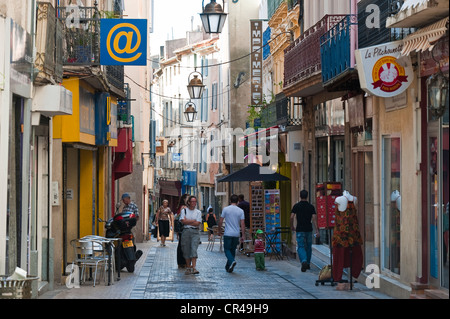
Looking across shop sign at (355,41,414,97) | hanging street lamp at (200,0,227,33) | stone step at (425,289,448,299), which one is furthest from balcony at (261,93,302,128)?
stone step at (425,289,448,299)

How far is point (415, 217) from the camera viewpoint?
14.6 metres

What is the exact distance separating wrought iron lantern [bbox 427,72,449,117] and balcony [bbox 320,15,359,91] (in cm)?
468

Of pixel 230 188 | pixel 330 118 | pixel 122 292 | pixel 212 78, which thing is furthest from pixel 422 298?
pixel 212 78

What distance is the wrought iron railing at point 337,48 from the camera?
18.2 m

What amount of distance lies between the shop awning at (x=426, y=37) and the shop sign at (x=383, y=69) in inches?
34.1

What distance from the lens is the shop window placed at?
16125 mm

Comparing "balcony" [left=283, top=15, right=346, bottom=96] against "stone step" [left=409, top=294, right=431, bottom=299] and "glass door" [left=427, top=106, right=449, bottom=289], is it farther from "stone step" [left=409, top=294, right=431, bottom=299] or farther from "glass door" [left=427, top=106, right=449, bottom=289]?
"stone step" [left=409, top=294, right=431, bottom=299]

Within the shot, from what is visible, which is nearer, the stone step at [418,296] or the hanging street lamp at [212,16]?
the stone step at [418,296]

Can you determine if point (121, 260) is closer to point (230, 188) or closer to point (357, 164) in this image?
point (357, 164)

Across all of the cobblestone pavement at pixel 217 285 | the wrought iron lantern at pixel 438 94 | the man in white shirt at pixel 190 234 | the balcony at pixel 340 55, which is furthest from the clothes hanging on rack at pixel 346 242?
the man in white shirt at pixel 190 234

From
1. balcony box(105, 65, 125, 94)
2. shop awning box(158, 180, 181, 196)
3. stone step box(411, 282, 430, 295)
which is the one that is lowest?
stone step box(411, 282, 430, 295)

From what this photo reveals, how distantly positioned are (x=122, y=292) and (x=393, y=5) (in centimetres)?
667

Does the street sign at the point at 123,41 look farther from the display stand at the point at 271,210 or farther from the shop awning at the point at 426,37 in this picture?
the display stand at the point at 271,210

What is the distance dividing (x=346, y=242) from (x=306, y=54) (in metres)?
7.71
